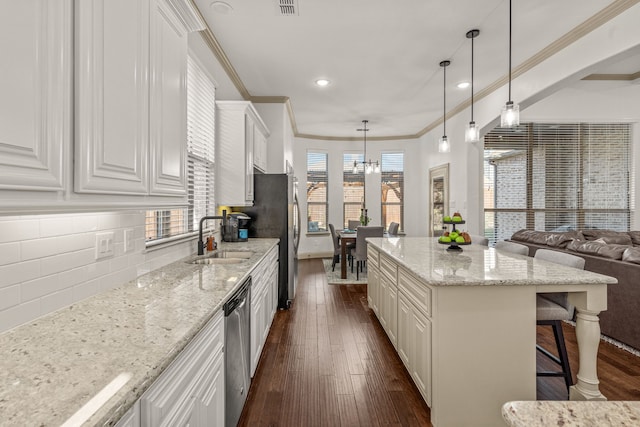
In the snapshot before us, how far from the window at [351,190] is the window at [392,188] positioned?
55 centimetres

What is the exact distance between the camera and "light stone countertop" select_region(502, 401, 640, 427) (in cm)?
56

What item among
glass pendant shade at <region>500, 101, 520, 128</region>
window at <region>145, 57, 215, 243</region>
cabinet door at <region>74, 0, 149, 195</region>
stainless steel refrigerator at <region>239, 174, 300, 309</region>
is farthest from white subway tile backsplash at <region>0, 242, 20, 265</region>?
glass pendant shade at <region>500, 101, 520, 128</region>

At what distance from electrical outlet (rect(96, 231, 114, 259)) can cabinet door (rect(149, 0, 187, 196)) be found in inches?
15.0

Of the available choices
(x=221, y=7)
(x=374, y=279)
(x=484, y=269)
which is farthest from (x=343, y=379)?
(x=221, y=7)

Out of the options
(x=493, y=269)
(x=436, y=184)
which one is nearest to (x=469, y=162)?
(x=436, y=184)

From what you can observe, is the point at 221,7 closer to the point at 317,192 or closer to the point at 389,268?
the point at 389,268

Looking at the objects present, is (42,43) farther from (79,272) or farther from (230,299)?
(230,299)

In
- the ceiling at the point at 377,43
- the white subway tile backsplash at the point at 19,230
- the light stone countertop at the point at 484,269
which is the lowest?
the light stone countertop at the point at 484,269

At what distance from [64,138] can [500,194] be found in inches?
A: 233

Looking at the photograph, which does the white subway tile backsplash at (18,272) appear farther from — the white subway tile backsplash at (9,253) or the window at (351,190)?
the window at (351,190)

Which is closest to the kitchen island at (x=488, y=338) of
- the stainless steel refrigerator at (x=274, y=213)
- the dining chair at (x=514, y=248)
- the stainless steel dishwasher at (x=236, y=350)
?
the dining chair at (x=514, y=248)

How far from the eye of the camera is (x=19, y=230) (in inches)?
43.9

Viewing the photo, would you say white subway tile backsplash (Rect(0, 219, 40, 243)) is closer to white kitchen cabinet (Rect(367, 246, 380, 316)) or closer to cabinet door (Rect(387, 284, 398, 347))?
cabinet door (Rect(387, 284, 398, 347))

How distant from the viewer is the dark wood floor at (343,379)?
204 centimetres
